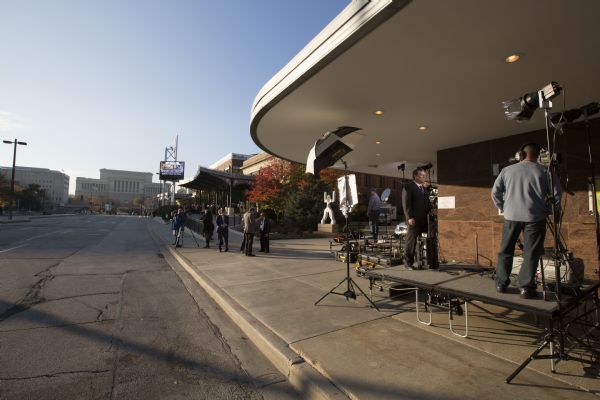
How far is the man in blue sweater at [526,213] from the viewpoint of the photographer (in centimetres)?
353

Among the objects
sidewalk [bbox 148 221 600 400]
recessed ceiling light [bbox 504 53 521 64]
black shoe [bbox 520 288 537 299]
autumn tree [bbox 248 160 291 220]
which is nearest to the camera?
sidewalk [bbox 148 221 600 400]

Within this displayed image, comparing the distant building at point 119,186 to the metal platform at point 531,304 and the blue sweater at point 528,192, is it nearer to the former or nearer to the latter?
the metal platform at point 531,304

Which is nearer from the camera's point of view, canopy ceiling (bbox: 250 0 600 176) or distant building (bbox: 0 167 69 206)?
canopy ceiling (bbox: 250 0 600 176)

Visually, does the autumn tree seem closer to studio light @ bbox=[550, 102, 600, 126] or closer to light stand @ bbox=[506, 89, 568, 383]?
studio light @ bbox=[550, 102, 600, 126]

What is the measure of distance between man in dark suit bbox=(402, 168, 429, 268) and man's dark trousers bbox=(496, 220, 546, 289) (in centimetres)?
175

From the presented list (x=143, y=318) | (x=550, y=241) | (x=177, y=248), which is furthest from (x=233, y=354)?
(x=177, y=248)

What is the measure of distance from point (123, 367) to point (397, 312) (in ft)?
12.9

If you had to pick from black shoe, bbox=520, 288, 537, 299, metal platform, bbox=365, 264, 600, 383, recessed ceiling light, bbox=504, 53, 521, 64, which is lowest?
metal platform, bbox=365, 264, 600, 383

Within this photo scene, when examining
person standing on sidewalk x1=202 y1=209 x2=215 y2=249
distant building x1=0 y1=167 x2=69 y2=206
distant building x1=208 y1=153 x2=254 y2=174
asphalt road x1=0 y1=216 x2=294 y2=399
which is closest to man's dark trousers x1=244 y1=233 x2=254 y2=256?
person standing on sidewalk x1=202 y1=209 x2=215 y2=249

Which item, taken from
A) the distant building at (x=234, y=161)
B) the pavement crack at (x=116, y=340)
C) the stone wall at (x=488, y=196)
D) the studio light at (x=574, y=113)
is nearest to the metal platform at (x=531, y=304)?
the studio light at (x=574, y=113)

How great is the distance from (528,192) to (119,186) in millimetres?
177520

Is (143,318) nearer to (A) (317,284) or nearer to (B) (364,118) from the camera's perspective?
(A) (317,284)

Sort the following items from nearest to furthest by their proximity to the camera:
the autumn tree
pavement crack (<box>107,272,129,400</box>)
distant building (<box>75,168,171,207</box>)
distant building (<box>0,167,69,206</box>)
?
1. pavement crack (<box>107,272,129,400</box>)
2. the autumn tree
3. distant building (<box>0,167,69,206</box>)
4. distant building (<box>75,168,171,207</box>)

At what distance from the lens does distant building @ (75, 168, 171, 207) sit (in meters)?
152
